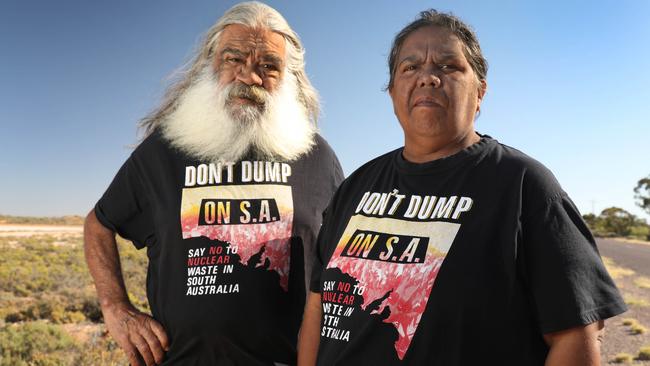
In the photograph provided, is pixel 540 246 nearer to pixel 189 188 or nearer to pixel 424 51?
pixel 424 51

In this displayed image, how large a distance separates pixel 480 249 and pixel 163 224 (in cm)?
187

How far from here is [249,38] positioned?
3.28m

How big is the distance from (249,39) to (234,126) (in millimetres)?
523

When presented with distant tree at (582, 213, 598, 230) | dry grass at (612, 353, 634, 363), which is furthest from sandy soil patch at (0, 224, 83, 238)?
distant tree at (582, 213, 598, 230)

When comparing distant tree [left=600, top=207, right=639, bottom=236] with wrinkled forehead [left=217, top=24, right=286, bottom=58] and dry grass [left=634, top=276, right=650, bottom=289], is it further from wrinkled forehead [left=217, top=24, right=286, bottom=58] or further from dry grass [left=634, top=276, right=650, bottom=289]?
wrinkled forehead [left=217, top=24, right=286, bottom=58]

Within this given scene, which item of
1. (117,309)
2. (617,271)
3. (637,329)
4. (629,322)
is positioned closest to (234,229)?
(117,309)

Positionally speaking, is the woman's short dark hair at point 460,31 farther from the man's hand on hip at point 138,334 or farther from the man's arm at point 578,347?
the man's hand on hip at point 138,334

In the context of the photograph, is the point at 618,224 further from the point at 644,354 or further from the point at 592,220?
the point at 644,354

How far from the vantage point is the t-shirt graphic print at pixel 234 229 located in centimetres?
292

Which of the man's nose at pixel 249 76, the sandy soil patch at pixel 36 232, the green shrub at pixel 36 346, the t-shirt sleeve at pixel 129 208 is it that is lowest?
the green shrub at pixel 36 346

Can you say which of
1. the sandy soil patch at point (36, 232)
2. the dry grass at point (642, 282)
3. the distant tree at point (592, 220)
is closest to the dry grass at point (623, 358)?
the dry grass at point (642, 282)

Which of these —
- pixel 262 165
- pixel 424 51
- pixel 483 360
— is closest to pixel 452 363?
pixel 483 360

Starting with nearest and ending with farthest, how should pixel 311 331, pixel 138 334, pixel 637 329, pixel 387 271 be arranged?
pixel 387 271
pixel 311 331
pixel 138 334
pixel 637 329

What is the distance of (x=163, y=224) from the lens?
3107 millimetres
